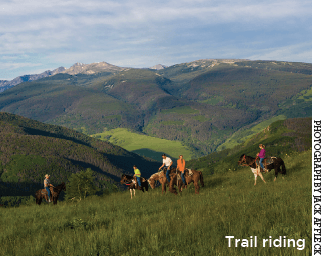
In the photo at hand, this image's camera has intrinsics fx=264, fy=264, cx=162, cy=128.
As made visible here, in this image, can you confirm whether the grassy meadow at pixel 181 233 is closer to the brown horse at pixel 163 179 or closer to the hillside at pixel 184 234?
the hillside at pixel 184 234

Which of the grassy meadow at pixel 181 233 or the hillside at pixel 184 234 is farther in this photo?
the grassy meadow at pixel 181 233

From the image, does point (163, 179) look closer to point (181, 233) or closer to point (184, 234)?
point (181, 233)

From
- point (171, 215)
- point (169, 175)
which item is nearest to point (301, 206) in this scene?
point (171, 215)

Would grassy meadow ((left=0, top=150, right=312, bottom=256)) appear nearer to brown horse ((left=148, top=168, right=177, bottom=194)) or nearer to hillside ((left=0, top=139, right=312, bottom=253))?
hillside ((left=0, top=139, right=312, bottom=253))

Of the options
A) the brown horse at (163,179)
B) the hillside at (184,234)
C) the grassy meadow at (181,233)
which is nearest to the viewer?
the hillside at (184,234)

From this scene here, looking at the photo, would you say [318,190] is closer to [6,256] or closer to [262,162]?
[6,256]

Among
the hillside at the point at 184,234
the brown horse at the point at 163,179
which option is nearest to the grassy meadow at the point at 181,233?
the hillside at the point at 184,234

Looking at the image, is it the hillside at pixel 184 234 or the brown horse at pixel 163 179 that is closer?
the hillside at pixel 184 234

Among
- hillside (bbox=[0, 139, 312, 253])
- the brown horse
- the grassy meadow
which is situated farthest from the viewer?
the brown horse

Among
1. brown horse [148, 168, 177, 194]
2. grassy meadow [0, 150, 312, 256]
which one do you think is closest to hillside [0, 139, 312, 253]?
grassy meadow [0, 150, 312, 256]

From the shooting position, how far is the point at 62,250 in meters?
9.09

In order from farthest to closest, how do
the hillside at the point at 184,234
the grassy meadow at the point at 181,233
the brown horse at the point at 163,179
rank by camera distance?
the brown horse at the point at 163,179, the grassy meadow at the point at 181,233, the hillside at the point at 184,234

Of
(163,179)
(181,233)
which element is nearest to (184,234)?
(181,233)

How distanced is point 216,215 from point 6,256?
817 cm
